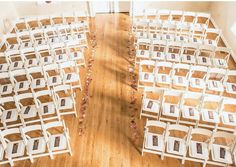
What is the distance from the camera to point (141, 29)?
10938 millimetres

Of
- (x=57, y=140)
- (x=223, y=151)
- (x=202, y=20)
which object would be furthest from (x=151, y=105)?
(x=202, y=20)

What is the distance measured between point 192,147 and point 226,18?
7.04m

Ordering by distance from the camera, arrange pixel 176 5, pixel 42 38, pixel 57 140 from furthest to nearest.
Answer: pixel 176 5
pixel 42 38
pixel 57 140

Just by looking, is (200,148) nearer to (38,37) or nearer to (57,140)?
(57,140)

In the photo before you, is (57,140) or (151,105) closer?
(57,140)

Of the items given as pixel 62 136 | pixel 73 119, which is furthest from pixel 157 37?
pixel 62 136

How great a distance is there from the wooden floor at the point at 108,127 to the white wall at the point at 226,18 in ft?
13.8

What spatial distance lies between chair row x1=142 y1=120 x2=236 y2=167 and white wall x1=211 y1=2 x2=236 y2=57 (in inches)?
211

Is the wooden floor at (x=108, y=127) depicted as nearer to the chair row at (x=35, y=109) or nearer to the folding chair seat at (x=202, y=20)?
the chair row at (x=35, y=109)

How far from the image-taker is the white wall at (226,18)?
32.1 ft

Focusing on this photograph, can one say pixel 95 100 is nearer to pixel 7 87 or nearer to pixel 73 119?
pixel 73 119

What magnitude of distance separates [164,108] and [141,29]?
5391 millimetres

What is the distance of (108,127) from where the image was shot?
22.3 feet

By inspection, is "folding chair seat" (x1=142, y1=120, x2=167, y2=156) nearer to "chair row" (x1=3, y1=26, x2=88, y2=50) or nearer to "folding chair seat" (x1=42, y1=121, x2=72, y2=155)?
"folding chair seat" (x1=42, y1=121, x2=72, y2=155)
